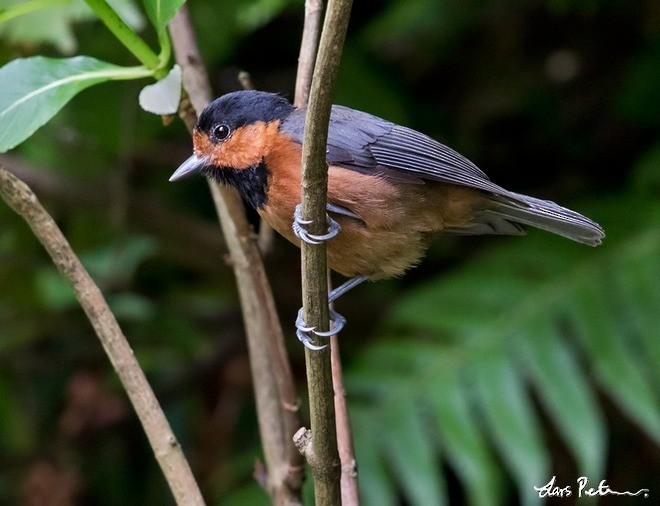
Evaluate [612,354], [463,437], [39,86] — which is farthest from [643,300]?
[39,86]

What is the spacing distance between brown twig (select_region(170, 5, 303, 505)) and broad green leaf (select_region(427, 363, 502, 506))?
1.31 meters

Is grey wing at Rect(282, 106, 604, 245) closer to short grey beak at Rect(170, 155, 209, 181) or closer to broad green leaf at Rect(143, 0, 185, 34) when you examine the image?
short grey beak at Rect(170, 155, 209, 181)

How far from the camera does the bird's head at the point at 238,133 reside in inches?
91.1

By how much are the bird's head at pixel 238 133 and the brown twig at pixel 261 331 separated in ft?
0.21

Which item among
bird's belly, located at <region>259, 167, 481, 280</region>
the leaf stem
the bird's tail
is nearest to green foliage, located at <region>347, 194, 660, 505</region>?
the bird's tail

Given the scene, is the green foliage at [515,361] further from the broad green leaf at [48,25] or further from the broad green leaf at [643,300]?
the broad green leaf at [48,25]

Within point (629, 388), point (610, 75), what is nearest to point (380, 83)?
point (610, 75)

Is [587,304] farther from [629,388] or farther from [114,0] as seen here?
[114,0]

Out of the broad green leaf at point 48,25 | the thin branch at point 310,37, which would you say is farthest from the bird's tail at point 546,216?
the broad green leaf at point 48,25

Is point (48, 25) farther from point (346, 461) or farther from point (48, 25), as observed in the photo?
point (346, 461)

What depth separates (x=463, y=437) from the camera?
3.41 m

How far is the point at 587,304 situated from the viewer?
3.70 meters

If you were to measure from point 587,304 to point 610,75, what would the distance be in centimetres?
178

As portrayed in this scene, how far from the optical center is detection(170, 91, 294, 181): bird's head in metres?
2.31
